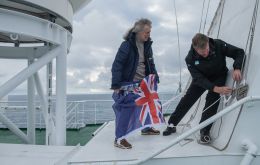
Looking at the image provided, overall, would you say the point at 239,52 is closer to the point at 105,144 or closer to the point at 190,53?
the point at 190,53

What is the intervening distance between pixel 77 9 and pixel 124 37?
13.7ft

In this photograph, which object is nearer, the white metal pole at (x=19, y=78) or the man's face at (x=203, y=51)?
the man's face at (x=203, y=51)

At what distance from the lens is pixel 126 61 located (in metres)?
3.63

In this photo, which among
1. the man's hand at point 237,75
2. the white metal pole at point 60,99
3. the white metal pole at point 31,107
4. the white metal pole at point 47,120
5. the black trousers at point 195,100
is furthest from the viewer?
the white metal pole at point 31,107

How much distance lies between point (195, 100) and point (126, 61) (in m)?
1.09

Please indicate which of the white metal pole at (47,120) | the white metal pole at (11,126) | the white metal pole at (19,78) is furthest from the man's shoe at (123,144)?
the white metal pole at (11,126)

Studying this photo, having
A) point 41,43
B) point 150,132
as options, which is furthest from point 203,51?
point 41,43

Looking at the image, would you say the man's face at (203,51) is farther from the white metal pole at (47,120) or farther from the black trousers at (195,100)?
the white metal pole at (47,120)

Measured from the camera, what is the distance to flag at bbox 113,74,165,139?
12.1ft

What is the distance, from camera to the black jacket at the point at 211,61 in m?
3.53

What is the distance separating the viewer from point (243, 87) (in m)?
3.19

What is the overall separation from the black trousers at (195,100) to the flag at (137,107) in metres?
0.47

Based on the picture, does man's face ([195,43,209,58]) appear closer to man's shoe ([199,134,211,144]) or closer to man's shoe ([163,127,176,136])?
man's shoe ([199,134,211,144])

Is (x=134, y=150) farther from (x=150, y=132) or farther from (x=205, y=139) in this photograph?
(x=150, y=132)
